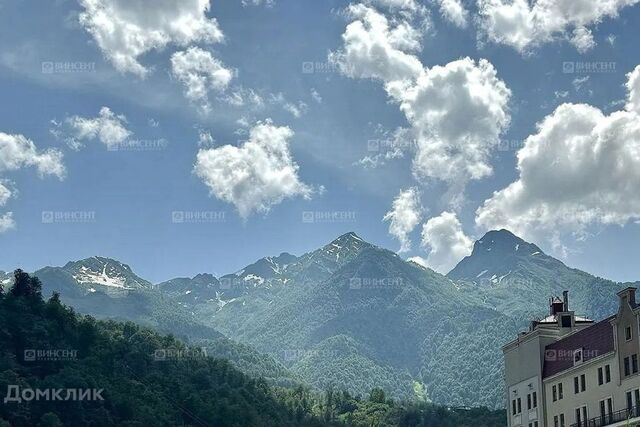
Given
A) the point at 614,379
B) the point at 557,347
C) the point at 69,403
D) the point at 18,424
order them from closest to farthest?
the point at 614,379 < the point at 557,347 < the point at 18,424 < the point at 69,403

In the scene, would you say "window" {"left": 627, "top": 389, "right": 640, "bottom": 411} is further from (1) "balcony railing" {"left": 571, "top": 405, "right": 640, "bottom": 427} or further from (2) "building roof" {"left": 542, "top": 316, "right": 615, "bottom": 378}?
(2) "building roof" {"left": 542, "top": 316, "right": 615, "bottom": 378}

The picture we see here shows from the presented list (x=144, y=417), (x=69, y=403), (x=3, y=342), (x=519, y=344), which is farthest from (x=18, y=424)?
(x=519, y=344)

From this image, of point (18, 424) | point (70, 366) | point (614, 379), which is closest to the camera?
point (614, 379)

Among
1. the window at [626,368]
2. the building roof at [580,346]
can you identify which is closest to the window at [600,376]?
the building roof at [580,346]

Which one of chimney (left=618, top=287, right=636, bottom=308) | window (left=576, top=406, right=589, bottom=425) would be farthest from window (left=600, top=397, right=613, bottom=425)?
chimney (left=618, top=287, right=636, bottom=308)

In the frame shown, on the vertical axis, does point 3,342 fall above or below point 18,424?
above

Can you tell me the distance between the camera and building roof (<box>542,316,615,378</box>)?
92.0 m

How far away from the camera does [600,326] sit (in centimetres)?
9412

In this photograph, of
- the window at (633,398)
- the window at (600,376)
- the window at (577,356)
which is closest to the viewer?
the window at (633,398)

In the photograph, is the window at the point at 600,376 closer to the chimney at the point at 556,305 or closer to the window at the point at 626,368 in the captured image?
the window at the point at 626,368

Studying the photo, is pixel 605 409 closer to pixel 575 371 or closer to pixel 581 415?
pixel 581 415

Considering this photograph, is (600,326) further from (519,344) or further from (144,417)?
(144,417)

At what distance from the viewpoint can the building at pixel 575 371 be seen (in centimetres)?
8706

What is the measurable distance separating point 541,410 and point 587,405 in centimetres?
984
